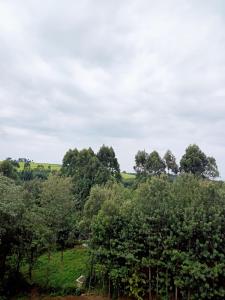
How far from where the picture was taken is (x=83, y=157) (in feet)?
150

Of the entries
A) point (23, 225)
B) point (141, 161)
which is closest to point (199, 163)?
point (141, 161)

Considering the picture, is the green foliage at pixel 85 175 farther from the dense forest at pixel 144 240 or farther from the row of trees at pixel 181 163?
the dense forest at pixel 144 240

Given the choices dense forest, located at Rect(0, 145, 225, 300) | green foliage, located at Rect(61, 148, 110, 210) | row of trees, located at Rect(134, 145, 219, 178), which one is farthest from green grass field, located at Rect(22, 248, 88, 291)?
row of trees, located at Rect(134, 145, 219, 178)

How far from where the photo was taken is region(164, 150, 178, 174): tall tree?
147 ft

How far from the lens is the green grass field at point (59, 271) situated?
80.9 feet

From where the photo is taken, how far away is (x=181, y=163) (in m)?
42.3

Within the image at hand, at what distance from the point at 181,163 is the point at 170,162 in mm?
2792

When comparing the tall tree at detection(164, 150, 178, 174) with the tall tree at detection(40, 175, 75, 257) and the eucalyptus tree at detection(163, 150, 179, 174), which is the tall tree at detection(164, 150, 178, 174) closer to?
the eucalyptus tree at detection(163, 150, 179, 174)

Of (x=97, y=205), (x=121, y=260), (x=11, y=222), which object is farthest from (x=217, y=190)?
(x=11, y=222)

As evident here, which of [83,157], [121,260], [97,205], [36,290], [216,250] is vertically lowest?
[36,290]

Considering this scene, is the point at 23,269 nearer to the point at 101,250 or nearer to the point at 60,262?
the point at 60,262

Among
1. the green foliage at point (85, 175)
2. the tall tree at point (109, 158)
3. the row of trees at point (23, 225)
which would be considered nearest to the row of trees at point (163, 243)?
the row of trees at point (23, 225)

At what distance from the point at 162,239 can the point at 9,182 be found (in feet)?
37.2

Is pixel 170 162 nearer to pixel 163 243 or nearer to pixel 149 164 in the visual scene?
pixel 149 164
